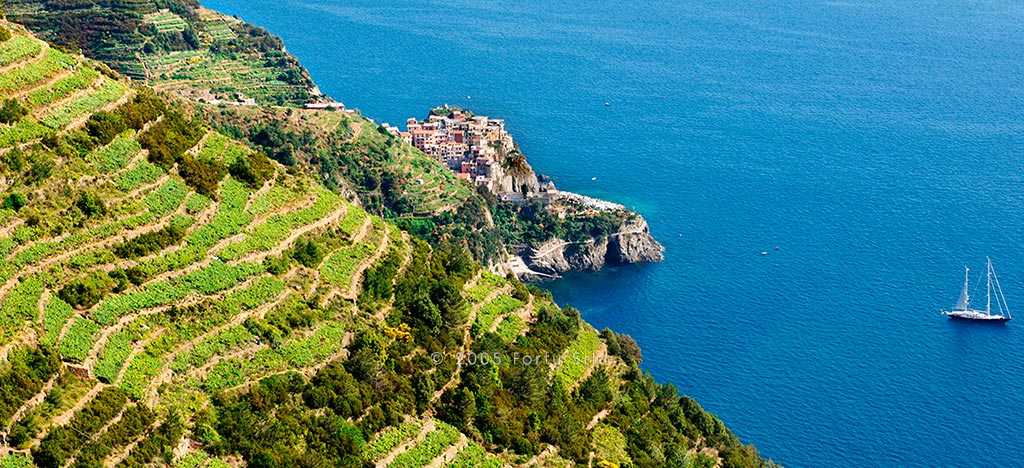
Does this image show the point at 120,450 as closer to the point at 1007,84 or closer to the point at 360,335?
the point at 360,335

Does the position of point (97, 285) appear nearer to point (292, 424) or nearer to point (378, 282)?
point (292, 424)

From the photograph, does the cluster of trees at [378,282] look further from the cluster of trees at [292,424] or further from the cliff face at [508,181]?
the cliff face at [508,181]

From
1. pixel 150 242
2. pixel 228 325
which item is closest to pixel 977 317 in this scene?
pixel 228 325

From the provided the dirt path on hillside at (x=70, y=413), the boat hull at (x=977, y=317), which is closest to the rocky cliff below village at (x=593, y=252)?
the boat hull at (x=977, y=317)

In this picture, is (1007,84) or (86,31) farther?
(1007,84)

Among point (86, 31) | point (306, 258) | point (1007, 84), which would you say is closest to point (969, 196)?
point (1007, 84)
